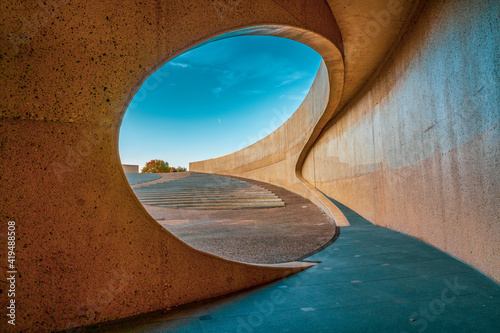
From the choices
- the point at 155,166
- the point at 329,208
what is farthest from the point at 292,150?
the point at 155,166

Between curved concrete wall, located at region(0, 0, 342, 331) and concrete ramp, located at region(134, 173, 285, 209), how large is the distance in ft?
28.5

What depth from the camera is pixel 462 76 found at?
11.5 feet

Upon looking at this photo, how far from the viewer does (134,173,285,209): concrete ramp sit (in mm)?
11172

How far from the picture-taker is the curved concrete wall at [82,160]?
72.3 inches

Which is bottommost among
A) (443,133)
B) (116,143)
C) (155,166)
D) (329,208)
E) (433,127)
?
(329,208)

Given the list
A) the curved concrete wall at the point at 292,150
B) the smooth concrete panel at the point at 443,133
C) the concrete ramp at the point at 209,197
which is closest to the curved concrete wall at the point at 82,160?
the smooth concrete panel at the point at 443,133

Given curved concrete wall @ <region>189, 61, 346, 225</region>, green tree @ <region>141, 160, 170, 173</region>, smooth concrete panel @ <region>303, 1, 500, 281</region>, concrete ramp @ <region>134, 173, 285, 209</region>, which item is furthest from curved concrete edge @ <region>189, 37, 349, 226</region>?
green tree @ <region>141, 160, 170, 173</region>

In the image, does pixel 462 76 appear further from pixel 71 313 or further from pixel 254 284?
pixel 71 313

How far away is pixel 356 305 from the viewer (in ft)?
7.90

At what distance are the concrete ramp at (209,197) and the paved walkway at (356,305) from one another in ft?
25.4

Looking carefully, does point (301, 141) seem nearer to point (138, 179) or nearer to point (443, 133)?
point (443, 133)

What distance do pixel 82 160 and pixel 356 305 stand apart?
249cm

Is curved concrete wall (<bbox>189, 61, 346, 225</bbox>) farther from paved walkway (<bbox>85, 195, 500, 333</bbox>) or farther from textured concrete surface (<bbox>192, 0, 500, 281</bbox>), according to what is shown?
paved walkway (<bbox>85, 195, 500, 333</bbox>)

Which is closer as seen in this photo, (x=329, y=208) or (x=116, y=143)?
(x=116, y=143)
